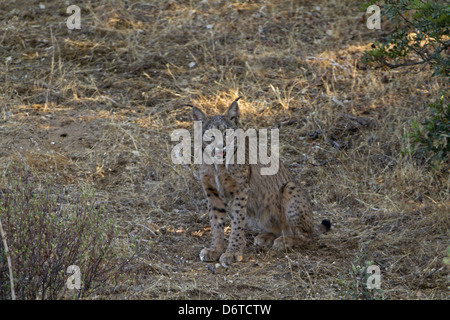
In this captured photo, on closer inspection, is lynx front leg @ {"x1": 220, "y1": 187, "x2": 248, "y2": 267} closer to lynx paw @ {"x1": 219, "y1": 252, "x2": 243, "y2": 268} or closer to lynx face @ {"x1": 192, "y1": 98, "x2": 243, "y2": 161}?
lynx paw @ {"x1": 219, "y1": 252, "x2": 243, "y2": 268}

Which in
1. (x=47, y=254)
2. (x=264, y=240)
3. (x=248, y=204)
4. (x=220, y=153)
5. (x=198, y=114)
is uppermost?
(x=198, y=114)

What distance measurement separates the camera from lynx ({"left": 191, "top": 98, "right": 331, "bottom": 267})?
6.08m

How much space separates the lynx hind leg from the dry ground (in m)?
0.17

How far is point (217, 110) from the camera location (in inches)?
332

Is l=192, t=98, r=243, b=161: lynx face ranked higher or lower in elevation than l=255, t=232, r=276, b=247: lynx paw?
higher

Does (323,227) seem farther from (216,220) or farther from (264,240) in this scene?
(216,220)

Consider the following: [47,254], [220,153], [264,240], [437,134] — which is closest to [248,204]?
[264,240]

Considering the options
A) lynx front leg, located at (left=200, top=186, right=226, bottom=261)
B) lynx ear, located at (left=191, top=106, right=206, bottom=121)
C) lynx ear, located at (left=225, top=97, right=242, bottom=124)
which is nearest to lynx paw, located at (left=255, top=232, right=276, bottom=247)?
lynx front leg, located at (left=200, top=186, right=226, bottom=261)

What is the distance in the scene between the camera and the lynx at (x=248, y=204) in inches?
239

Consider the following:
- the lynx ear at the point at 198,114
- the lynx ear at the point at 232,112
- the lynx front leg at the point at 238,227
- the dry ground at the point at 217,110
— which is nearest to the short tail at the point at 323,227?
the dry ground at the point at 217,110

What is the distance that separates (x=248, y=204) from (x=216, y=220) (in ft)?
1.45

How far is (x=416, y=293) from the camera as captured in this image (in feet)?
17.1
